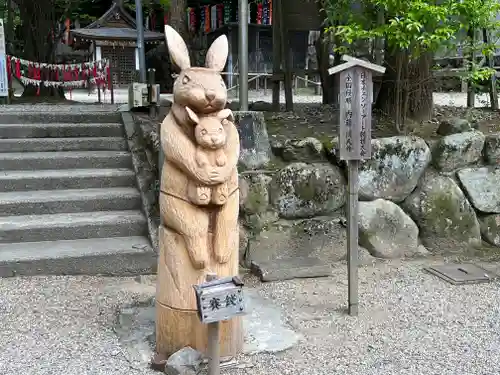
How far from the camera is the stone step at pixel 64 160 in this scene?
20.5 ft

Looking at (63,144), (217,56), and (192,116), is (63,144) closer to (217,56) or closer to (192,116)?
(217,56)

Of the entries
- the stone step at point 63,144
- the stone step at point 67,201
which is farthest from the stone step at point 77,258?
the stone step at point 63,144

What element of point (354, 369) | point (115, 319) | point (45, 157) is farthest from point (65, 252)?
point (354, 369)

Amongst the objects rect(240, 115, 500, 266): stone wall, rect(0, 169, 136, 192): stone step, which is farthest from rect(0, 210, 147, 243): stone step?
rect(240, 115, 500, 266): stone wall

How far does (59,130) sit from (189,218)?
4136 millimetres

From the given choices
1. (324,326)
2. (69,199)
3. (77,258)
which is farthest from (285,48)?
(324,326)

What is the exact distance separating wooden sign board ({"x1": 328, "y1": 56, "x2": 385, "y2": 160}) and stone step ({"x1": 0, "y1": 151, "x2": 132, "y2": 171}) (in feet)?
10.2

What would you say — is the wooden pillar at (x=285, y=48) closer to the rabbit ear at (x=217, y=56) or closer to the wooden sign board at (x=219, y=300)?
the rabbit ear at (x=217, y=56)

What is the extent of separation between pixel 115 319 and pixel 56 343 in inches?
20.1

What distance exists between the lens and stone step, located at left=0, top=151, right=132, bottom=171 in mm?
6258

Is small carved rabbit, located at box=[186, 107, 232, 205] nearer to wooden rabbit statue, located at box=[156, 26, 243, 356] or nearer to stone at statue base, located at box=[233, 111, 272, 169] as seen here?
wooden rabbit statue, located at box=[156, 26, 243, 356]

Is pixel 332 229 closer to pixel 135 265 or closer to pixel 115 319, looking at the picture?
pixel 135 265

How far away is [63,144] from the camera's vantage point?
6684 millimetres

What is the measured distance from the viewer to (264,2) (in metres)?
15.9
